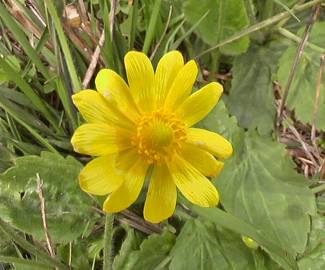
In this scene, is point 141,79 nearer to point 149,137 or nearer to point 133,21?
point 149,137

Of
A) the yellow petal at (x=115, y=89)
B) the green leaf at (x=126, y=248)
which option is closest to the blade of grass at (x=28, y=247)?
the green leaf at (x=126, y=248)

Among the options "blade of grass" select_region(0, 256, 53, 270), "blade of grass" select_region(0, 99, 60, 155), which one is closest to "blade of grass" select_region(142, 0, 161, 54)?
"blade of grass" select_region(0, 99, 60, 155)

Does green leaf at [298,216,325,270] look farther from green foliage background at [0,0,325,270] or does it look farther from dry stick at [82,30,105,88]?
dry stick at [82,30,105,88]

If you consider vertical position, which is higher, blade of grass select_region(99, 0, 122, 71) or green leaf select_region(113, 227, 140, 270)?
blade of grass select_region(99, 0, 122, 71)

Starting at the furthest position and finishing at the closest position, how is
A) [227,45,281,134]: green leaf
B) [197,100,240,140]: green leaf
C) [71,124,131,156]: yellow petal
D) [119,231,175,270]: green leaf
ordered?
[227,45,281,134]: green leaf → [197,100,240,140]: green leaf → [119,231,175,270]: green leaf → [71,124,131,156]: yellow petal

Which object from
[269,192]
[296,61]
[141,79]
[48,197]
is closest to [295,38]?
[296,61]

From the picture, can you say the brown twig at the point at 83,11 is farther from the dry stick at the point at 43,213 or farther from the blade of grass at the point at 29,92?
the dry stick at the point at 43,213

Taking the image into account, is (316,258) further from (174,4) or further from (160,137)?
(174,4)
